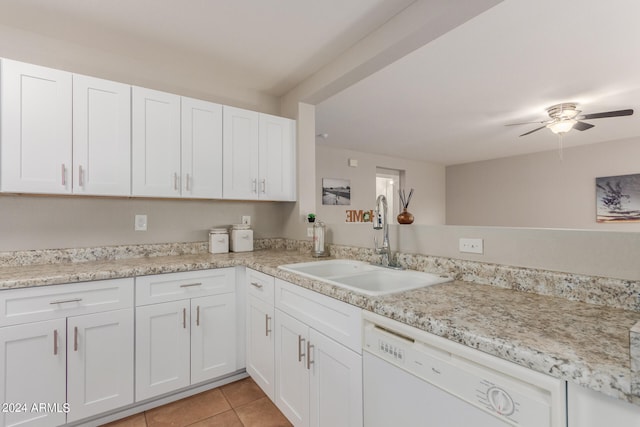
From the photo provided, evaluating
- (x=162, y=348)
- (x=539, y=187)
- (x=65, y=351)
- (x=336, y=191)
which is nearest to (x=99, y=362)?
(x=65, y=351)

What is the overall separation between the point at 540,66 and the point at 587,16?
2.09ft

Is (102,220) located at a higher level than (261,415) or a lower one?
higher

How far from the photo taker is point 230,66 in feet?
7.77

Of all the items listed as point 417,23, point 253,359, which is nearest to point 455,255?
point 417,23

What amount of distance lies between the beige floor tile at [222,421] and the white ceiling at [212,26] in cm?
239

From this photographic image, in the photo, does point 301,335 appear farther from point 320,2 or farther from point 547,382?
point 320,2

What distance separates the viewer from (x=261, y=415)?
180 cm

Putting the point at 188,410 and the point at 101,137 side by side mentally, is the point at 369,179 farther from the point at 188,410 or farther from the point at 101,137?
the point at 188,410

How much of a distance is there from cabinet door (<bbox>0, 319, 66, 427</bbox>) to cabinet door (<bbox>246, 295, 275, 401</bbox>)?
99cm

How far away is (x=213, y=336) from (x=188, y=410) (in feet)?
1.42

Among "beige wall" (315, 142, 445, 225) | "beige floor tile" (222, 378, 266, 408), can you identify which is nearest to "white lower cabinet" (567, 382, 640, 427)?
"beige floor tile" (222, 378, 266, 408)

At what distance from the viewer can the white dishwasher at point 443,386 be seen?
26.8 inches

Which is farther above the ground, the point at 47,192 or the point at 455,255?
the point at 47,192

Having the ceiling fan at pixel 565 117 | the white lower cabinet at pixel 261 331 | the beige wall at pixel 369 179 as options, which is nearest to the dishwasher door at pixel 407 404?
the white lower cabinet at pixel 261 331
